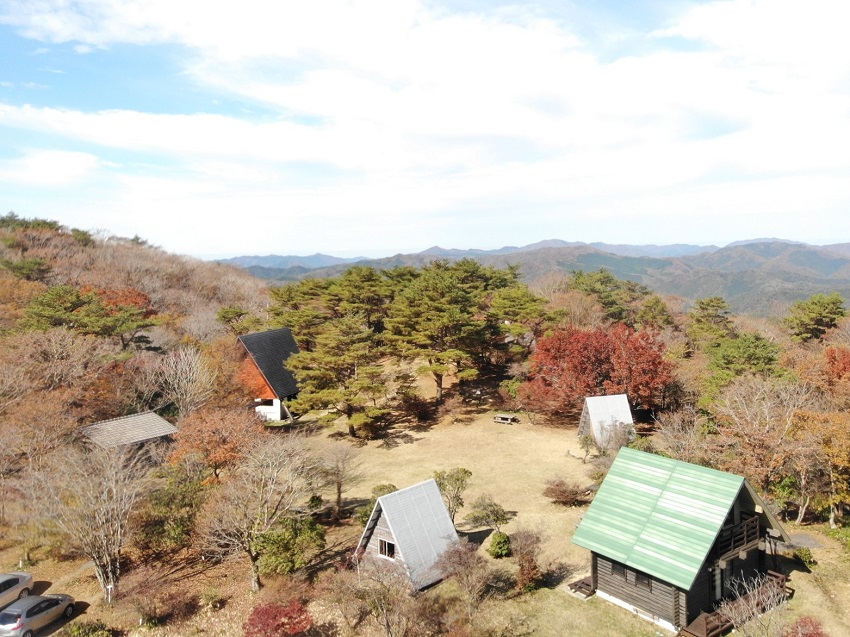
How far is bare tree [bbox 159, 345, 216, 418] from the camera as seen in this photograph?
28828 mm

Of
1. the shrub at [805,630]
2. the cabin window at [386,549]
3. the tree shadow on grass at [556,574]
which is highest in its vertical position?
the shrub at [805,630]

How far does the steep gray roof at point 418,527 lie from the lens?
16.6m

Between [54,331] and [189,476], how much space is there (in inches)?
655

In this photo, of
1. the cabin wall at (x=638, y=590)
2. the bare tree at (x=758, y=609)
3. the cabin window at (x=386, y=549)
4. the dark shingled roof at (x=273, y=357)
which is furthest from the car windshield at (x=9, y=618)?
the dark shingled roof at (x=273, y=357)

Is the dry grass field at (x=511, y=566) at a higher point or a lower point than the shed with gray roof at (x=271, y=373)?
lower

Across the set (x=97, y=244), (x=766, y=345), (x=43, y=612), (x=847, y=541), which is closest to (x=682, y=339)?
(x=766, y=345)

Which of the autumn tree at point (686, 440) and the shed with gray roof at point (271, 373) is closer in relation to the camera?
the autumn tree at point (686, 440)

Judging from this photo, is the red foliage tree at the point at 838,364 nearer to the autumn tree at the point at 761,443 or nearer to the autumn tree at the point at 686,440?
the autumn tree at the point at 761,443

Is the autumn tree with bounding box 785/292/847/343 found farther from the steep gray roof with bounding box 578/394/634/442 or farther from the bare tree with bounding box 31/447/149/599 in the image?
the bare tree with bounding box 31/447/149/599

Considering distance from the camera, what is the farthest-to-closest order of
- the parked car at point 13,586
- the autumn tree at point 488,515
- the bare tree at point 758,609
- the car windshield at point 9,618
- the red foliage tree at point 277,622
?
the autumn tree at point 488,515 → the parked car at point 13,586 → the car windshield at point 9,618 → the red foliage tree at point 277,622 → the bare tree at point 758,609

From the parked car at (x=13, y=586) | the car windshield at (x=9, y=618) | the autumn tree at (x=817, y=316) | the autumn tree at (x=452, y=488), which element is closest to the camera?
the car windshield at (x=9, y=618)

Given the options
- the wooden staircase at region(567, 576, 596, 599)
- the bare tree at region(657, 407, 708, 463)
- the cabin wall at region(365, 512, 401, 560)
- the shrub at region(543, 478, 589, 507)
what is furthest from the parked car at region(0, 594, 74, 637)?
the bare tree at region(657, 407, 708, 463)

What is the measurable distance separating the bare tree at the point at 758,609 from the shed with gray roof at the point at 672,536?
48cm

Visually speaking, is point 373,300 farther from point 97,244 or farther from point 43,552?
point 97,244
